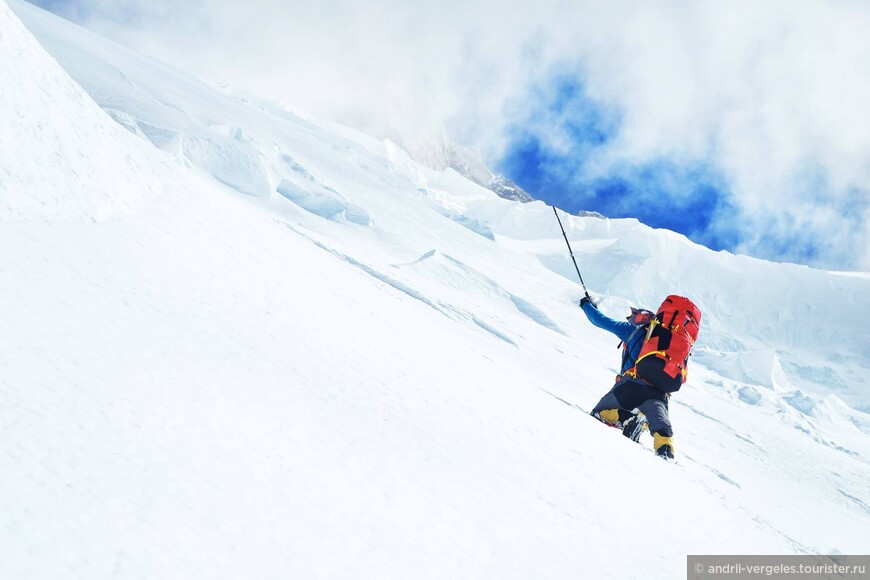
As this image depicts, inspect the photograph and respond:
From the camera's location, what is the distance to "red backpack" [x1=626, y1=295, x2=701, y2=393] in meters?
4.60

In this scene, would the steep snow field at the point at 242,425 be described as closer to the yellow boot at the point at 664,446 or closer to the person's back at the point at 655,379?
the yellow boot at the point at 664,446

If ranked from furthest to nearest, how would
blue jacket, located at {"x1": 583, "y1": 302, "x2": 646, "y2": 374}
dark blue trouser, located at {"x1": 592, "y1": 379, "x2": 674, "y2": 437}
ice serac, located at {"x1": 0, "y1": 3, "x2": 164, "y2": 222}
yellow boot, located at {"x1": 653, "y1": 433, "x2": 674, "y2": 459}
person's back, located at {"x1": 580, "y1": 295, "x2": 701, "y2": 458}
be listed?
blue jacket, located at {"x1": 583, "y1": 302, "x2": 646, "y2": 374}, person's back, located at {"x1": 580, "y1": 295, "x2": 701, "y2": 458}, dark blue trouser, located at {"x1": 592, "y1": 379, "x2": 674, "y2": 437}, yellow boot, located at {"x1": 653, "y1": 433, "x2": 674, "y2": 459}, ice serac, located at {"x1": 0, "y1": 3, "x2": 164, "y2": 222}

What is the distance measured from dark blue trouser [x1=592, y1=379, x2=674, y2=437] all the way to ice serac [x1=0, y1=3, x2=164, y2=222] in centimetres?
446

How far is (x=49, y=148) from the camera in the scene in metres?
2.80

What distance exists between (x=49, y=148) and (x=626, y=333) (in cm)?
521

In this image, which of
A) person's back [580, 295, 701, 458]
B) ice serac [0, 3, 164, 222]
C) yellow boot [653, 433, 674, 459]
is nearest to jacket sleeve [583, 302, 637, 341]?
person's back [580, 295, 701, 458]

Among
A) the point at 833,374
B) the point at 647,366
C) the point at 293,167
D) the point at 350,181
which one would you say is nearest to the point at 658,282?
the point at 833,374

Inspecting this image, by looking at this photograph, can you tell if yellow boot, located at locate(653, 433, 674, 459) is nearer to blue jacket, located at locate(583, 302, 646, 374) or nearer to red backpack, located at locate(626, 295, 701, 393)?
red backpack, located at locate(626, 295, 701, 393)

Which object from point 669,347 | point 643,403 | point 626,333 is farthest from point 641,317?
point 643,403

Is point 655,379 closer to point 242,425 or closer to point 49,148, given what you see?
point 242,425

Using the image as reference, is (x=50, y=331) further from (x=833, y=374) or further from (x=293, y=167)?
(x=833, y=374)

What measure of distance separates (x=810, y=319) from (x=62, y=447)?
252 ft

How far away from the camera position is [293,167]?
20.2 metres

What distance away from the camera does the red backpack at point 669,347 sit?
4598mm
